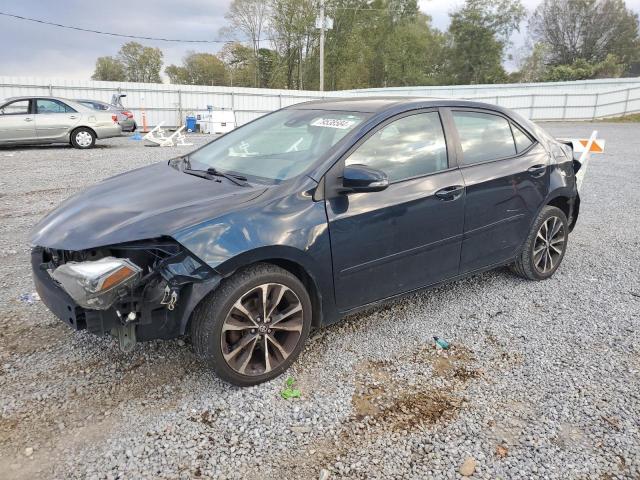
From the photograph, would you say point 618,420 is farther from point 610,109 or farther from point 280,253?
point 610,109

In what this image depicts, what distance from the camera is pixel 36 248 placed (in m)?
2.94

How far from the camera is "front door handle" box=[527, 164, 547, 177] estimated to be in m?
4.05

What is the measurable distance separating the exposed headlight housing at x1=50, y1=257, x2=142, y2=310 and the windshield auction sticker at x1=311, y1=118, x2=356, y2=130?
5.39ft

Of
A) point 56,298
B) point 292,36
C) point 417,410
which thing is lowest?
point 417,410

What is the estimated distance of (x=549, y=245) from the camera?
4418 mm

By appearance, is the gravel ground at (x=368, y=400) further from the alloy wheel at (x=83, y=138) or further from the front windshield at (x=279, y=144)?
the alloy wheel at (x=83, y=138)

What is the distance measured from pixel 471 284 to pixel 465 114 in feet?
5.02

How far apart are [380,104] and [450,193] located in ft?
2.64

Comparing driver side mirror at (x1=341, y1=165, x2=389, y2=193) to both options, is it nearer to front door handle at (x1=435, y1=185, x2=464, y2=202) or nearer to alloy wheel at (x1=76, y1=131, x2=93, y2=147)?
front door handle at (x1=435, y1=185, x2=464, y2=202)

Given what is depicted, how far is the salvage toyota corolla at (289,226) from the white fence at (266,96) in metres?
10.4

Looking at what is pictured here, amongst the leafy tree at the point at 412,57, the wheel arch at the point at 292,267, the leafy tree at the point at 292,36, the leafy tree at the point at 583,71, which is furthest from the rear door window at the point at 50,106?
the leafy tree at the point at 412,57

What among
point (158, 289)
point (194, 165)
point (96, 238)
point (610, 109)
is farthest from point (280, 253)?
point (610, 109)

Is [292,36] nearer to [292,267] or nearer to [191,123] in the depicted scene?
[191,123]

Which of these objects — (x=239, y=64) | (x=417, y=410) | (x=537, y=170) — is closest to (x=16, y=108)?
(x=537, y=170)
